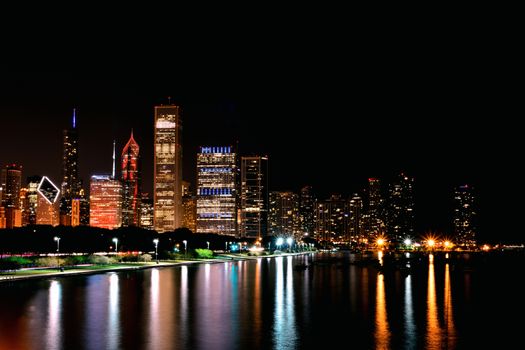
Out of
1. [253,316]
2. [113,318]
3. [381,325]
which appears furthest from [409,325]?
[113,318]

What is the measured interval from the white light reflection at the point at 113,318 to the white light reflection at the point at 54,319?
1.63 metres

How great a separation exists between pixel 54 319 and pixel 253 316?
8.15m

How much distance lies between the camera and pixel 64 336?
66.9 ft

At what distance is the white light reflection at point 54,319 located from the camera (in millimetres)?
19406

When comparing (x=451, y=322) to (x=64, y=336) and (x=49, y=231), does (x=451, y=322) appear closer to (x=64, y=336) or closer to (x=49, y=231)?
(x=64, y=336)

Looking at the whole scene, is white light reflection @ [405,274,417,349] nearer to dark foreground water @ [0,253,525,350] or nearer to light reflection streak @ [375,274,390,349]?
dark foreground water @ [0,253,525,350]

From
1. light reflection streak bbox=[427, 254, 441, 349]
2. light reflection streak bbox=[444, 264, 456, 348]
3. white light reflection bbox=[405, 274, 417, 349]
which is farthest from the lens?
light reflection streak bbox=[444, 264, 456, 348]

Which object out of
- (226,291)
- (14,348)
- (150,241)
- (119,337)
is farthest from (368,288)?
(150,241)

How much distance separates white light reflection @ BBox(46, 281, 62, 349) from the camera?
764 inches

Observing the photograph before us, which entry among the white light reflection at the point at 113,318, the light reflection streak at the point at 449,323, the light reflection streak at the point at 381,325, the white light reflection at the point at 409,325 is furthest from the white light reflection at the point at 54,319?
the light reflection streak at the point at 449,323

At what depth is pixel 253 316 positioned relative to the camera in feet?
86.2

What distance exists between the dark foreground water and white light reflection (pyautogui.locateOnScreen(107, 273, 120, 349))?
0.14ft

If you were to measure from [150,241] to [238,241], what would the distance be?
81901 mm

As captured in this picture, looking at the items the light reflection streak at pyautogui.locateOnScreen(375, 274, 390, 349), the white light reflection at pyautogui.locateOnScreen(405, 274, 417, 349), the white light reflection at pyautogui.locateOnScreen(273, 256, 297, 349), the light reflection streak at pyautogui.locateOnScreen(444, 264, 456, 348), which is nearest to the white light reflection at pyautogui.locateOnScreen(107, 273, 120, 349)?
the white light reflection at pyautogui.locateOnScreen(273, 256, 297, 349)
